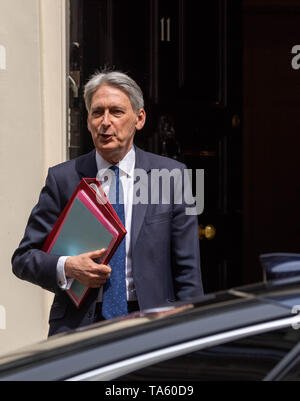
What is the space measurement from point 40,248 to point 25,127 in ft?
6.58

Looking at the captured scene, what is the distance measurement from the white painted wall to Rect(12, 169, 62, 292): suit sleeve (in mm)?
1870

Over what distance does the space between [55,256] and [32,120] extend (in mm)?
2140

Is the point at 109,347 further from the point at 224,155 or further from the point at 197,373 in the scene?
the point at 224,155

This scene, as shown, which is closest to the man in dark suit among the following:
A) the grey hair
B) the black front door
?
the grey hair

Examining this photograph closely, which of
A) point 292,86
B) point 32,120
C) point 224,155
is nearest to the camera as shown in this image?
point 32,120

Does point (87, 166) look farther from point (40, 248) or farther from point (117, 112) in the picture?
point (40, 248)

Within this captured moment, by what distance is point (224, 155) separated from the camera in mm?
5098

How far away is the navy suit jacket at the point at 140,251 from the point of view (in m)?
2.72

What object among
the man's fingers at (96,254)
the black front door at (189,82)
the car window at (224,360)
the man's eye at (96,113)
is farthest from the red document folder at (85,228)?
the black front door at (189,82)

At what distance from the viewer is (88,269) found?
2633mm

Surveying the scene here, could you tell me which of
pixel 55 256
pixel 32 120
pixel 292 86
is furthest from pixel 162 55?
pixel 55 256

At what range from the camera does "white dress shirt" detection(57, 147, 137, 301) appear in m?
2.70

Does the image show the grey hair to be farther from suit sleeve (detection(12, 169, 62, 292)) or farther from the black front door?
the black front door

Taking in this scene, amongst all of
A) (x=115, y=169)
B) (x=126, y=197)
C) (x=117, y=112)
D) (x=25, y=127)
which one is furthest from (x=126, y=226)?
(x=25, y=127)
